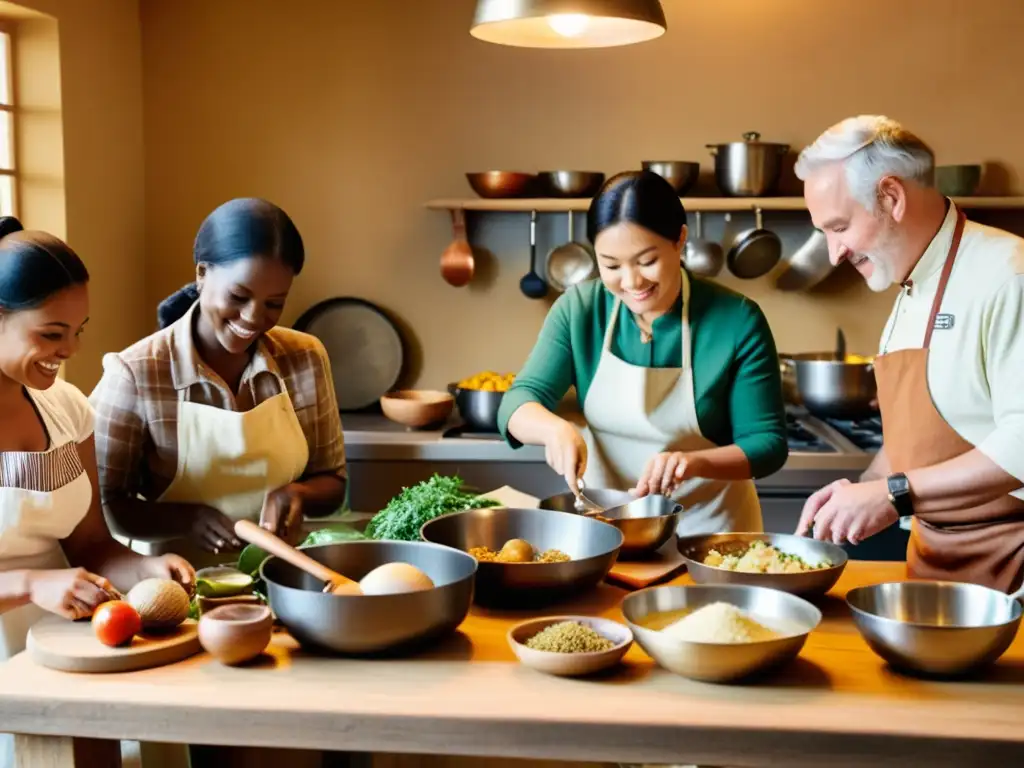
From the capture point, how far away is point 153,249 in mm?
4652

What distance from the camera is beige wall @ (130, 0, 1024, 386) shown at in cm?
439

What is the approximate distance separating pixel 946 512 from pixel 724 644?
88 centimetres

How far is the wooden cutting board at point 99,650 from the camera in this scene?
1.68m

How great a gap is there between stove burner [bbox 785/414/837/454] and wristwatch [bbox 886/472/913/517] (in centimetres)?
148

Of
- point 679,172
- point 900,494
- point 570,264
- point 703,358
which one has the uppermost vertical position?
point 679,172

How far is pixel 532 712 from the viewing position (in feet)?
5.08

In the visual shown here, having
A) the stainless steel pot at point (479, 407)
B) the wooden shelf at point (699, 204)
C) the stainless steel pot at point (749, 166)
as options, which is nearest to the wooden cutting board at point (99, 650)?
the stainless steel pot at point (479, 407)

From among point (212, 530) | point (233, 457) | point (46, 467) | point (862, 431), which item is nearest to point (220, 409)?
point (233, 457)

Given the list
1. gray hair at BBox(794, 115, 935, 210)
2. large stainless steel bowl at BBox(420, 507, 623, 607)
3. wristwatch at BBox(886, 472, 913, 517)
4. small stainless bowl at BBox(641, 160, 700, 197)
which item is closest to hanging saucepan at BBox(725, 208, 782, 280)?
small stainless bowl at BBox(641, 160, 700, 197)

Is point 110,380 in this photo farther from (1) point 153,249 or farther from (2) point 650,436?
(1) point 153,249

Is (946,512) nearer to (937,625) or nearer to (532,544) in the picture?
(937,625)

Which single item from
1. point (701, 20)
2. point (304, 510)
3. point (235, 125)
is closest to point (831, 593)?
point (304, 510)

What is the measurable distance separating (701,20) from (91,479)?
312 centimetres

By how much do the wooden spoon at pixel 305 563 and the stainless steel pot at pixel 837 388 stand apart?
259 centimetres
